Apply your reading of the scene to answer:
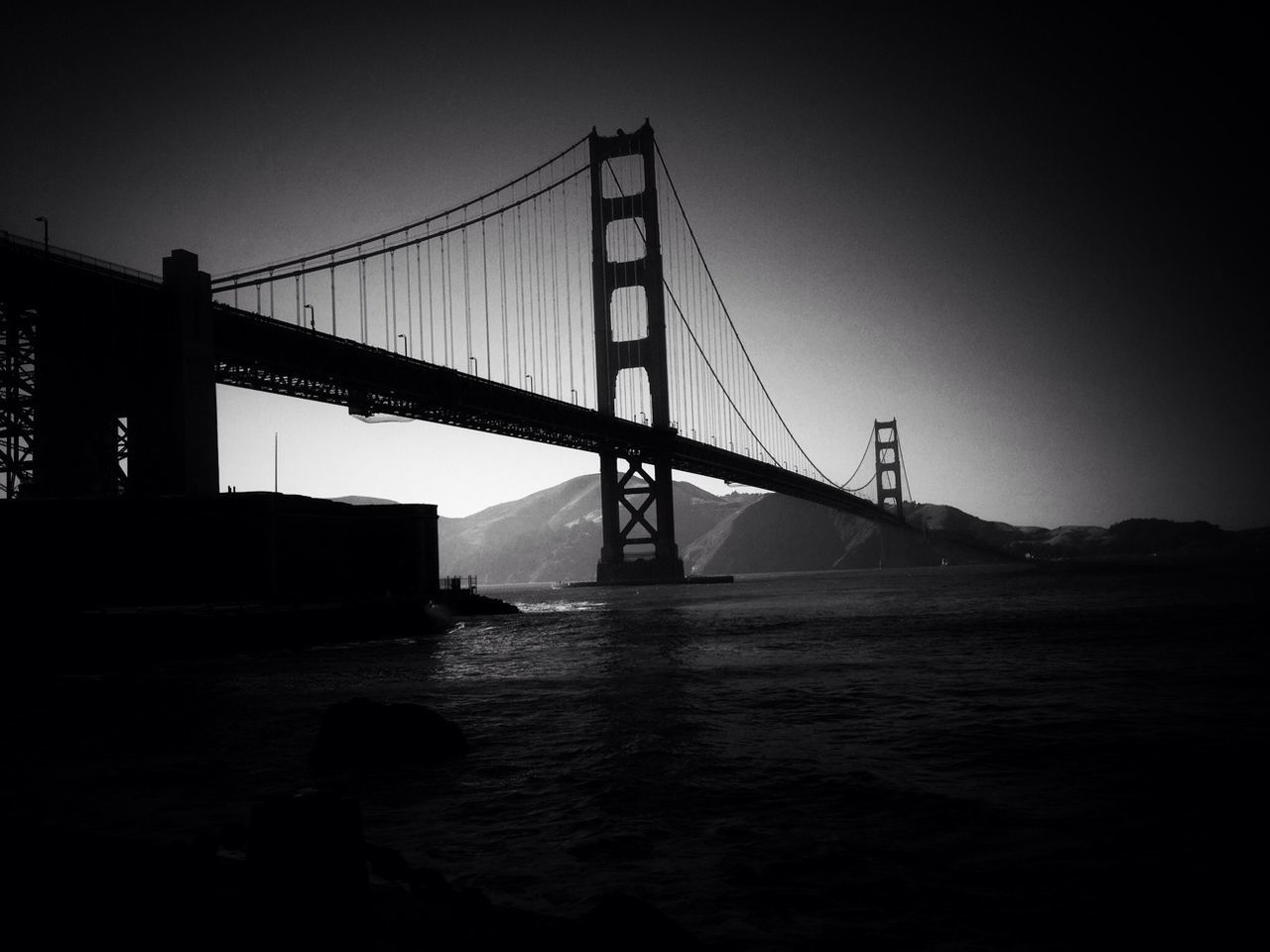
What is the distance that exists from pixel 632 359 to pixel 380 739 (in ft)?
213

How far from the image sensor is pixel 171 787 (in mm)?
7906

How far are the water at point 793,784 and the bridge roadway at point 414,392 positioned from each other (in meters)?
22.9

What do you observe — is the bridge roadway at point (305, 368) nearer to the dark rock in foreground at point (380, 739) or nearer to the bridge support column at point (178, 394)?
the bridge support column at point (178, 394)

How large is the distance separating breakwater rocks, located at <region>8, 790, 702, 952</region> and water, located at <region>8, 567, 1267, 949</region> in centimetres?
158

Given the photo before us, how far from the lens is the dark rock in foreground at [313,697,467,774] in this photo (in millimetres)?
8711

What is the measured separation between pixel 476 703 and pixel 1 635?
1685 centimetres

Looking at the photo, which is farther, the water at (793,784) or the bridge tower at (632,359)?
the bridge tower at (632,359)

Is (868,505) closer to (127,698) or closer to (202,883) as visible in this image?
(127,698)

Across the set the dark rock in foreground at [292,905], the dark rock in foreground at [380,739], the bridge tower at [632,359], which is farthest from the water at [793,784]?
the bridge tower at [632,359]

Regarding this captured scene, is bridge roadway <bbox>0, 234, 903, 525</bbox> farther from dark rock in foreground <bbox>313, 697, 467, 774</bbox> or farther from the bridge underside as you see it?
dark rock in foreground <bbox>313, 697, 467, 774</bbox>

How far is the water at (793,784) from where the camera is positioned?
15.7 ft

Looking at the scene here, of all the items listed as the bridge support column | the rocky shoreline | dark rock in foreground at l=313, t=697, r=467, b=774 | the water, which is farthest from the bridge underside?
the rocky shoreline

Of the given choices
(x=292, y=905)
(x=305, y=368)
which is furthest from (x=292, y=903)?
(x=305, y=368)

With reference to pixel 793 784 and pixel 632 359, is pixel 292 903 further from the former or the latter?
pixel 632 359
